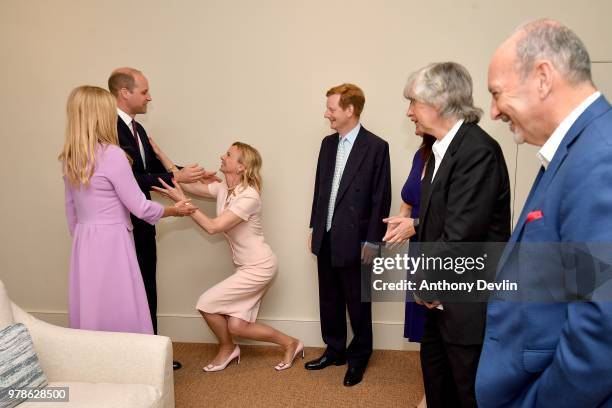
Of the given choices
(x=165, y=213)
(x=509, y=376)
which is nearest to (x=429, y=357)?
(x=509, y=376)

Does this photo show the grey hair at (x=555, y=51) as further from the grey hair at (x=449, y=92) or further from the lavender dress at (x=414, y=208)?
the lavender dress at (x=414, y=208)

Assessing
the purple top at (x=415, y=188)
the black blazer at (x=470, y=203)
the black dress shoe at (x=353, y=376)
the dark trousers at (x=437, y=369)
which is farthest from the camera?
the black dress shoe at (x=353, y=376)

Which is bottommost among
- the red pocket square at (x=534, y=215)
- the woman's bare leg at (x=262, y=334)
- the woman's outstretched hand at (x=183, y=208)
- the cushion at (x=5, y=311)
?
the woman's bare leg at (x=262, y=334)

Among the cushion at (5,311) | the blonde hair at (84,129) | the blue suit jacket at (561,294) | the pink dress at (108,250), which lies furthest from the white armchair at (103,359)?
the blue suit jacket at (561,294)

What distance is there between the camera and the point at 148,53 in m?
3.56

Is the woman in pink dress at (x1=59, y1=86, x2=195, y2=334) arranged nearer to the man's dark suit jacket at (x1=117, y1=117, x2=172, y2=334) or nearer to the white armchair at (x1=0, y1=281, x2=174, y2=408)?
the white armchair at (x1=0, y1=281, x2=174, y2=408)

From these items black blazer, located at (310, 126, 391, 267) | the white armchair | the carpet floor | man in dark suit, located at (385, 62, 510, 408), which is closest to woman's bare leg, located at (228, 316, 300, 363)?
the carpet floor

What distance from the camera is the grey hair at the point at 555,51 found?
1185 mm

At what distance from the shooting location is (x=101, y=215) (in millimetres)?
2496

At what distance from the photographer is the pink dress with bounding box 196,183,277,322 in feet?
10.6

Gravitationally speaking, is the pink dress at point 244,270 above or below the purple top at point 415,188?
below

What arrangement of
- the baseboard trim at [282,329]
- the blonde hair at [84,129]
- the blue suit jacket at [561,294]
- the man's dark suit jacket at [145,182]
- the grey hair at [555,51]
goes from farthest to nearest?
the baseboard trim at [282,329] → the man's dark suit jacket at [145,182] → the blonde hair at [84,129] → the grey hair at [555,51] → the blue suit jacket at [561,294]

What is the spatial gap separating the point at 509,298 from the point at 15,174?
374 centimetres

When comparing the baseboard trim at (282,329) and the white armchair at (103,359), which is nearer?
the white armchair at (103,359)
